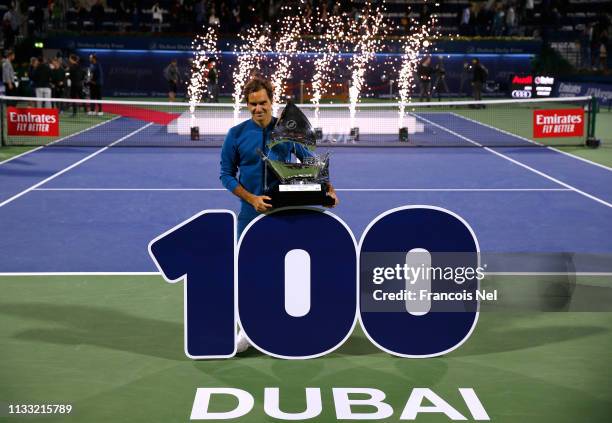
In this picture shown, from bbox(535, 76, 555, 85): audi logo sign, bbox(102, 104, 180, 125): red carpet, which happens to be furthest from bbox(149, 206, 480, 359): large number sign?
bbox(535, 76, 555, 85): audi logo sign

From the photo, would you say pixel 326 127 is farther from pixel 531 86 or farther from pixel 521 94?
pixel 521 94

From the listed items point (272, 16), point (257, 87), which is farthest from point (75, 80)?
point (257, 87)

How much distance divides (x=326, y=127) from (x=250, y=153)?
65.0ft

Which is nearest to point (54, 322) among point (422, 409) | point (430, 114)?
point (422, 409)

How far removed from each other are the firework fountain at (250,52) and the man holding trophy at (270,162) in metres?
38.4

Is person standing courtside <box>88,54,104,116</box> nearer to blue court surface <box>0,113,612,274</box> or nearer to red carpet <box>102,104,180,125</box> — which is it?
red carpet <box>102,104,180,125</box>

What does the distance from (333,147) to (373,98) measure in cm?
2210

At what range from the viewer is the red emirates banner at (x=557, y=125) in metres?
25.2

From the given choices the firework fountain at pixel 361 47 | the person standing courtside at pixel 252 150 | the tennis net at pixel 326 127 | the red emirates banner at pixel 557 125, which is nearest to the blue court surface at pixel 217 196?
the tennis net at pixel 326 127

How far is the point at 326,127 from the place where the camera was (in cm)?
2720

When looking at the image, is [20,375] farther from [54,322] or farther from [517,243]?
[517,243]

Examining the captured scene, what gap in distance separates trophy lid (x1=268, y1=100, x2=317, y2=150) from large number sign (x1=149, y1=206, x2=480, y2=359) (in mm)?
538

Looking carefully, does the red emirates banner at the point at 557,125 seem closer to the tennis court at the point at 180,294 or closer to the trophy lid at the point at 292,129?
the tennis court at the point at 180,294

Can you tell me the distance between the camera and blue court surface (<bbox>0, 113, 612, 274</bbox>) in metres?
11.9
